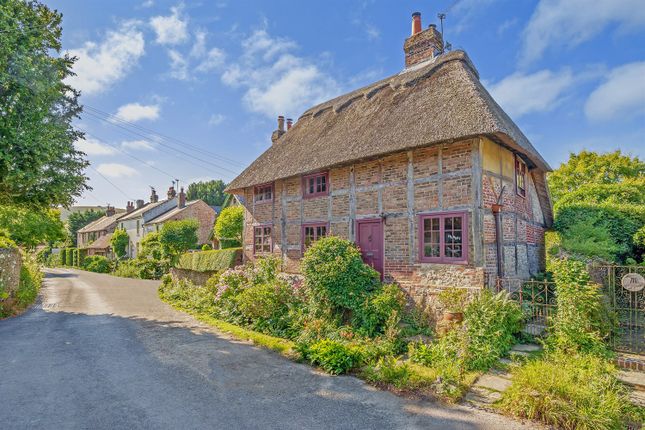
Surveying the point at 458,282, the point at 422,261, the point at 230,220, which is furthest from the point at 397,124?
the point at 230,220

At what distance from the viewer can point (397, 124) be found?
10672 mm

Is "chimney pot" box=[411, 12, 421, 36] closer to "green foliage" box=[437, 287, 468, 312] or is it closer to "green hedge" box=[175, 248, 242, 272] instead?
"green foliage" box=[437, 287, 468, 312]

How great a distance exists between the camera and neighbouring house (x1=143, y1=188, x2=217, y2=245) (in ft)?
119

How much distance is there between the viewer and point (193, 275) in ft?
65.8

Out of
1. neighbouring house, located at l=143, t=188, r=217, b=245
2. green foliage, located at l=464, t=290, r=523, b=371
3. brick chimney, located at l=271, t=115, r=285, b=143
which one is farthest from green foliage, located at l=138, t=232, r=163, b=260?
green foliage, located at l=464, t=290, r=523, b=371

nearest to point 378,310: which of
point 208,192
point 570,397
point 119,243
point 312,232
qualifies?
point 570,397

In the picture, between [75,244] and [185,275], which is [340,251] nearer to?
[185,275]

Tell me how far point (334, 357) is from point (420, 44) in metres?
12.4

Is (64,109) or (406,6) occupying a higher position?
(406,6)

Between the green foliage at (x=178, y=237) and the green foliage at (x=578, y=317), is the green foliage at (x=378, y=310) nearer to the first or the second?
the green foliage at (x=578, y=317)

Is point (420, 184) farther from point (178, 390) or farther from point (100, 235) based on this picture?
point (100, 235)

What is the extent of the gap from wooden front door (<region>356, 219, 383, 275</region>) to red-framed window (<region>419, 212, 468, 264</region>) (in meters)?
1.38

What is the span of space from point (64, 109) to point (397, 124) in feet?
36.5

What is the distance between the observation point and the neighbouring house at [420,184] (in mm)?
8961
